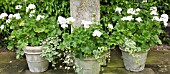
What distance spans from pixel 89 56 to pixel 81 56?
0.08m

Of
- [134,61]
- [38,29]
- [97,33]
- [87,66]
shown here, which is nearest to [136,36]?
[134,61]

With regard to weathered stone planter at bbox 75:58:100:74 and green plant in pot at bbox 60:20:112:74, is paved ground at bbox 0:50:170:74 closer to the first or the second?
weathered stone planter at bbox 75:58:100:74

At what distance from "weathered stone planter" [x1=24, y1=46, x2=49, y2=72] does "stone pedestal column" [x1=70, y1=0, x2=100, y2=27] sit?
51 centimetres

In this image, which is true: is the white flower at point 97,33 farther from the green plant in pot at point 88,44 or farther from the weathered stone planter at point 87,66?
the weathered stone planter at point 87,66

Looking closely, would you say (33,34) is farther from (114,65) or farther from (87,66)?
(114,65)

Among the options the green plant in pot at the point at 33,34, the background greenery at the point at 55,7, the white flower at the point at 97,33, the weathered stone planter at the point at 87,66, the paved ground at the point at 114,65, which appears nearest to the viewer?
the white flower at the point at 97,33

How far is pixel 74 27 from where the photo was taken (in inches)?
107

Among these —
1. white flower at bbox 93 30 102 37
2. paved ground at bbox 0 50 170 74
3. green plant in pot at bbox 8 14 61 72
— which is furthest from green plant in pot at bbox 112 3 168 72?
green plant in pot at bbox 8 14 61 72

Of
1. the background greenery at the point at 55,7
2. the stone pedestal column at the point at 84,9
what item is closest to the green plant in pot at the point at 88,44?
the stone pedestal column at the point at 84,9

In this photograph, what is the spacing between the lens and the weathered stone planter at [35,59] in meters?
2.67

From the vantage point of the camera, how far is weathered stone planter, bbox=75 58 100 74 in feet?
8.38

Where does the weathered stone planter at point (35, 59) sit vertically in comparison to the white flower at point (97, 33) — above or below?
below

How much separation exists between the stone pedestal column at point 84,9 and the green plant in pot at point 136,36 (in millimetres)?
296

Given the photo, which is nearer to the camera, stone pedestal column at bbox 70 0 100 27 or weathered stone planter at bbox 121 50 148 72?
stone pedestal column at bbox 70 0 100 27
